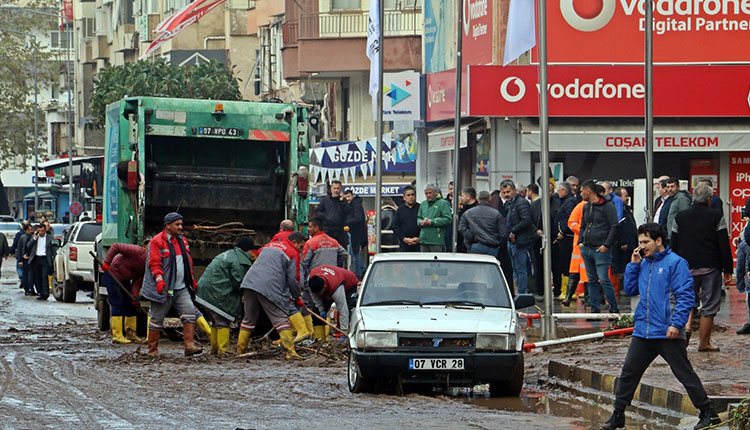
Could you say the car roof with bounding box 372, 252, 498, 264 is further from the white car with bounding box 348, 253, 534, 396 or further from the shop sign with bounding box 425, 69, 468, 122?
the shop sign with bounding box 425, 69, 468, 122

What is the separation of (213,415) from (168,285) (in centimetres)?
542

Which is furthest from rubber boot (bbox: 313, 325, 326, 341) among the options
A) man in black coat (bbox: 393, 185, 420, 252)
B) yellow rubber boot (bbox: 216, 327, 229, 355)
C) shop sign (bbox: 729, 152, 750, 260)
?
shop sign (bbox: 729, 152, 750, 260)

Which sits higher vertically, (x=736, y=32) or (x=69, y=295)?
(x=736, y=32)

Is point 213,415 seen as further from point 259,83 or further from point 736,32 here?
point 259,83


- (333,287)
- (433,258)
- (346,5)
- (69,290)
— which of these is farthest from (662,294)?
(346,5)

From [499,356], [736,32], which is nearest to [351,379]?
[499,356]

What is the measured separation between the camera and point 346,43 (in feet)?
131

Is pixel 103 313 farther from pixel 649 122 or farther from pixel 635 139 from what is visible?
pixel 635 139

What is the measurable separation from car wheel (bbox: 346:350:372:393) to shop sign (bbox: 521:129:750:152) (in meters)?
14.2

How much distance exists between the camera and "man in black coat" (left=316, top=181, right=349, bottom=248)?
2583 centimetres

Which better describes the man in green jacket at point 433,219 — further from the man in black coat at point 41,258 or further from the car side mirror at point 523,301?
the man in black coat at point 41,258

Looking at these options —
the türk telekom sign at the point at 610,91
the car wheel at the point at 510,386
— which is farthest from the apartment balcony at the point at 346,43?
the car wheel at the point at 510,386

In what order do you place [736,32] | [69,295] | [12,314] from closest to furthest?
1. [12,314]
2. [736,32]
3. [69,295]

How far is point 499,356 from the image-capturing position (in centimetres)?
1255
